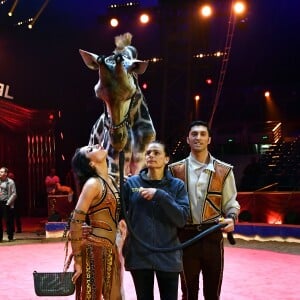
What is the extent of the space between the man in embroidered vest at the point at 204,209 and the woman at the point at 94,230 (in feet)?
1.59

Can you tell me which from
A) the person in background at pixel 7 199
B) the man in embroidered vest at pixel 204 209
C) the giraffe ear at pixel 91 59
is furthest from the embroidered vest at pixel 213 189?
the person in background at pixel 7 199

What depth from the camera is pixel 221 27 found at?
19.7 m

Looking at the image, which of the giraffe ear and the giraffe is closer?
the giraffe

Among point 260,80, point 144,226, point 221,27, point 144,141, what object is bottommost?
point 144,226

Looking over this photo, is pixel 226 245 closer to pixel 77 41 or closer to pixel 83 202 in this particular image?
pixel 83 202

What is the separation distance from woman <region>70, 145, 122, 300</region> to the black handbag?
0.19 feet

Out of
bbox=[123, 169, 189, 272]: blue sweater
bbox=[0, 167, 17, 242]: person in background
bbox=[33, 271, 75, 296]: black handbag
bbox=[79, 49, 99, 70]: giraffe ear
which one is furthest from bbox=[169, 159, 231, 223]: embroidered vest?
bbox=[0, 167, 17, 242]: person in background

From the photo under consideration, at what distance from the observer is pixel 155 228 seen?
2.86m

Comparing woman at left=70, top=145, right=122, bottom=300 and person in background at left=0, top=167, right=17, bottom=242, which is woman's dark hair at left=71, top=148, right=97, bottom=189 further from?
person in background at left=0, top=167, right=17, bottom=242

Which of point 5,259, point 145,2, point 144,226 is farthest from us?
point 145,2

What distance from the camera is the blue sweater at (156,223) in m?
2.80

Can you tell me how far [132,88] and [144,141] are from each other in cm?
60

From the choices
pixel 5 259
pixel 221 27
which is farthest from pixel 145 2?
pixel 5 259

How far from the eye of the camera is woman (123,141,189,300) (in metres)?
2.80
